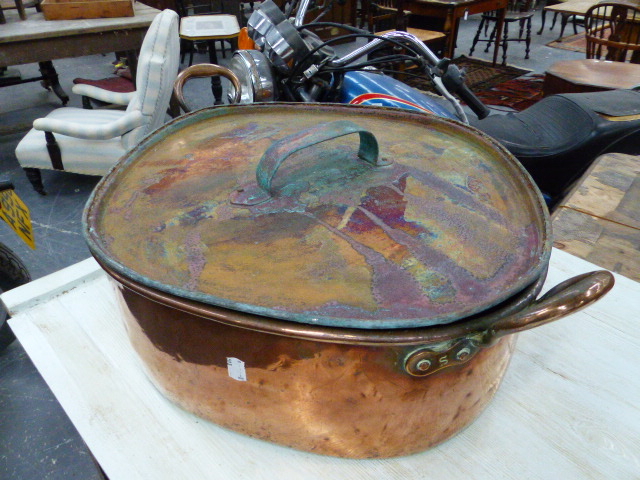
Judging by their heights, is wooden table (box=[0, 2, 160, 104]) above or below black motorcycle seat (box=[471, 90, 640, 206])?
above

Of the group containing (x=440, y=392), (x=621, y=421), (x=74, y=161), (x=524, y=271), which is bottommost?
(x=74, y=161)

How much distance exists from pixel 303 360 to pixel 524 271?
10.4 inches

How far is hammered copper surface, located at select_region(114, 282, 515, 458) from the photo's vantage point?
0.51 metres

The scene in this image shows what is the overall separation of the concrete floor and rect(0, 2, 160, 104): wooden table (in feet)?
1.91

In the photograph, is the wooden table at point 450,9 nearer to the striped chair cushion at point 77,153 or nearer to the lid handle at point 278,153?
the striped chair cushion at point 77,153

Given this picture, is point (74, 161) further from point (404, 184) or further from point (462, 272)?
point (462, 272)

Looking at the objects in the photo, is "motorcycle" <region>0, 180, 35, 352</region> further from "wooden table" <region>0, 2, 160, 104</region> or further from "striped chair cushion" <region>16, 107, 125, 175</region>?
"wooden table" <region>0, 2, 160, 104</region>

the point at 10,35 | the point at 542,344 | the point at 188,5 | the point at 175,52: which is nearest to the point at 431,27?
the point at 188,5

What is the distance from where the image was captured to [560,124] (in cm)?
142

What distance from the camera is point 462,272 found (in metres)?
0.53

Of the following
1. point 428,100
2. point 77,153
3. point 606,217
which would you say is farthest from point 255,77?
point 77,153

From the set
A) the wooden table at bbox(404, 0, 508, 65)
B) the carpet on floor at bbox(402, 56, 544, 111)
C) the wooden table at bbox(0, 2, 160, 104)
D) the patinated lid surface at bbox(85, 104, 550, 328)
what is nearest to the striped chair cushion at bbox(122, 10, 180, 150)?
the wooden table at bbox(0, 2, 160, 104)

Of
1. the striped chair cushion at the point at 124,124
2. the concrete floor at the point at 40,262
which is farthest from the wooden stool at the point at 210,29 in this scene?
the striped chair cushion at the point at 124,124

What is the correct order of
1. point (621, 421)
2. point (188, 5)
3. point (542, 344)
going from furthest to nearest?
point (188, 5) → point (542, 344) → point (621, 421)
